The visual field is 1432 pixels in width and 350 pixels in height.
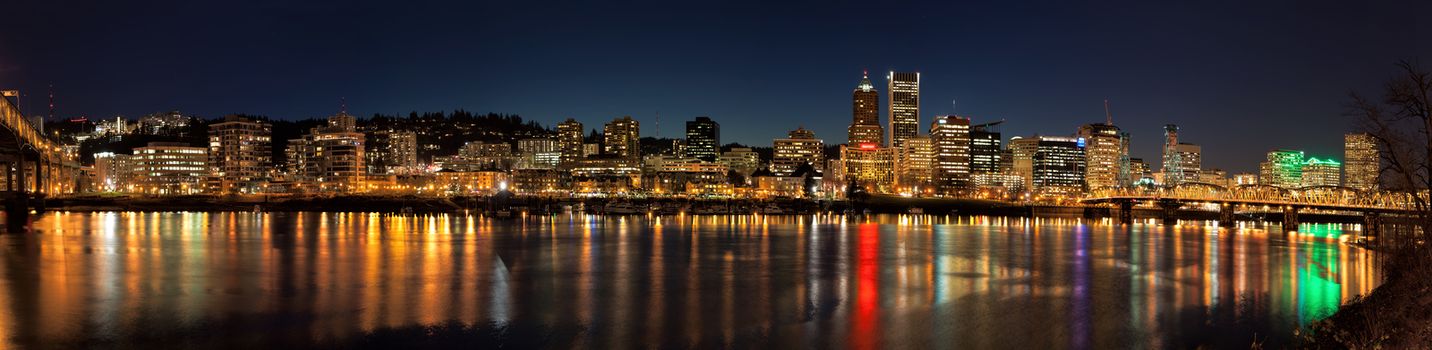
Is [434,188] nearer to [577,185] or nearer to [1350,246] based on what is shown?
[577,185]

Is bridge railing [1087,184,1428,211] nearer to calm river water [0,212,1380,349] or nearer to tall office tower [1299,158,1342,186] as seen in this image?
calm river water [0,212,1380,349]

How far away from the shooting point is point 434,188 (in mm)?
183000

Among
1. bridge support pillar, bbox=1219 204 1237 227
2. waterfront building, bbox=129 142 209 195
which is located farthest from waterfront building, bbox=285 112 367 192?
bridge support pillar, bbox=1219 204 1237 227

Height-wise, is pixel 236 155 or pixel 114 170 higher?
pixel 236 155

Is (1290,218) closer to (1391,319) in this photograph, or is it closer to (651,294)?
(1391,319)

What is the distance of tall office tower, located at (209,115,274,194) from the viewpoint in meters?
173

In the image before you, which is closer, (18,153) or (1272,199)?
(18,153)

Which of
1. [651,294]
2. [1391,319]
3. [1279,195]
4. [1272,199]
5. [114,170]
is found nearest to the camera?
[1391,319]

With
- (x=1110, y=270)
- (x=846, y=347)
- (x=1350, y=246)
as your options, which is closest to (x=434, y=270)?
(x=846, y=347)

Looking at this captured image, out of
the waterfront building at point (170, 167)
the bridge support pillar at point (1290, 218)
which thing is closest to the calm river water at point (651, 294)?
the bridge support pillar at point (1290, 218)

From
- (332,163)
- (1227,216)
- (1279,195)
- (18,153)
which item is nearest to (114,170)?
(332,163)

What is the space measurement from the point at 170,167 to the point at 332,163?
2799cm

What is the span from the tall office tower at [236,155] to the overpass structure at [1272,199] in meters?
151

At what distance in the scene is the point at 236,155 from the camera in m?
178
